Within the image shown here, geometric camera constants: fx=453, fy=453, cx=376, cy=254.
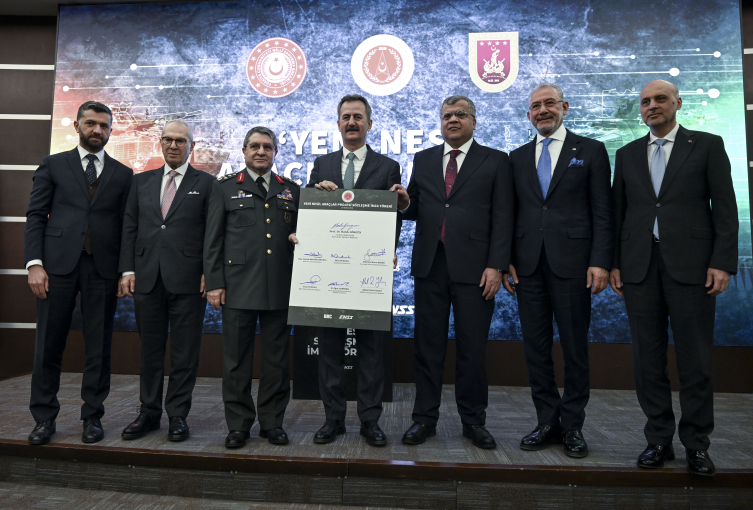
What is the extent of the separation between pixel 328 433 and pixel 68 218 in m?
1.80

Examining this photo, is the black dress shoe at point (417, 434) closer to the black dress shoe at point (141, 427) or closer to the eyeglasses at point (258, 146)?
the black dress shoe at point (141, 427)

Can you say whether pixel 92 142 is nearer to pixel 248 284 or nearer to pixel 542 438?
pixel 248 284

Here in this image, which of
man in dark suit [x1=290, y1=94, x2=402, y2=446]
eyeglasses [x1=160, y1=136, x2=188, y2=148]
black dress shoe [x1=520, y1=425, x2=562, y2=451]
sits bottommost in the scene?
→ black dress shoe [x1=520, y1=425, x2=562, y2=451]

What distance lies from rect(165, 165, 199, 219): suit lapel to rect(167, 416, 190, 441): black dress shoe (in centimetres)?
108

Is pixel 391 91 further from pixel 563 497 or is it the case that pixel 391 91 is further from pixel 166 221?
pixel 563 497

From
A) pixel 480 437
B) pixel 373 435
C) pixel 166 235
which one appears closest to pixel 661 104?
pixel 480 437

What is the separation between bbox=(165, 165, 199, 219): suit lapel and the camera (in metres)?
2.46

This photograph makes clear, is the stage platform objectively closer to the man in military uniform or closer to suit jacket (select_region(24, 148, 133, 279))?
the man in military uniform

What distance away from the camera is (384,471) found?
205 centimetres

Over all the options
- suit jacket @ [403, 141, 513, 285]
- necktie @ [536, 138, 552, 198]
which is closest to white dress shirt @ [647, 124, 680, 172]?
necktie @ [536, 138, 552, 198]

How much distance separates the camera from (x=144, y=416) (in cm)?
245

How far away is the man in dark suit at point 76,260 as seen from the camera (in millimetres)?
2396

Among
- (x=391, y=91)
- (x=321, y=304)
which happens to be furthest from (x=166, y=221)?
(x=391, y=91)

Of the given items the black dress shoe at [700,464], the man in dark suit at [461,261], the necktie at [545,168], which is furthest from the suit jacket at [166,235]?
the black dress shoe at [700,464]
